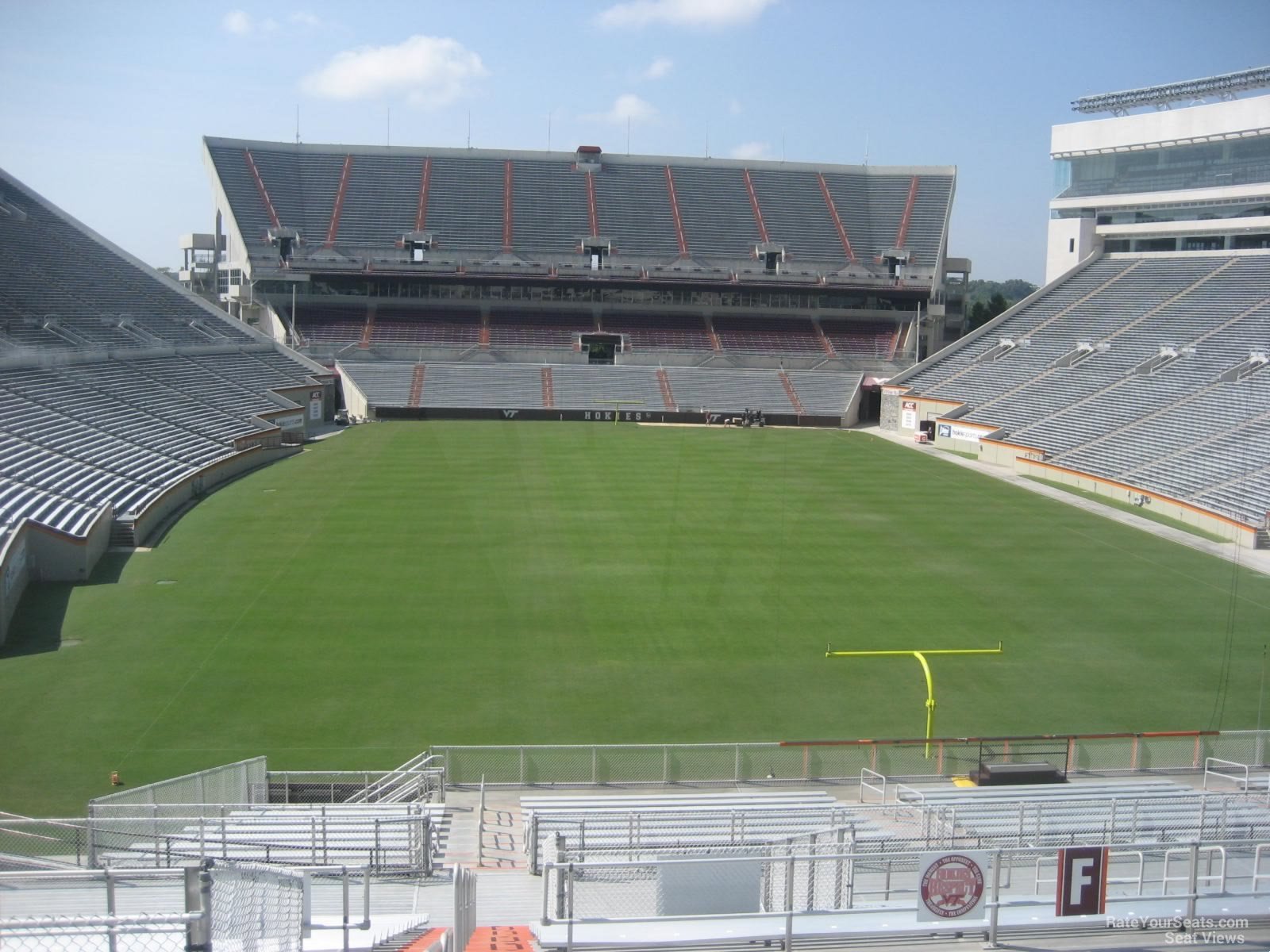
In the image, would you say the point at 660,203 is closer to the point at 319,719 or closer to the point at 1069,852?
the point at 319,719

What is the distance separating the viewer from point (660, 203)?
76.3 m

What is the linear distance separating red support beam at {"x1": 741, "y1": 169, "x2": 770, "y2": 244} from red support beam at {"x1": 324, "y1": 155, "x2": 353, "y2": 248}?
25.5 metres

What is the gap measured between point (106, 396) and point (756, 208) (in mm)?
47138

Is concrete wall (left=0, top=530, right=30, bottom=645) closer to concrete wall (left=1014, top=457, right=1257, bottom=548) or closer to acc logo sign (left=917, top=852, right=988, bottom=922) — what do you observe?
acc logo sign (left=917, top=852, right=988, bottom=922)

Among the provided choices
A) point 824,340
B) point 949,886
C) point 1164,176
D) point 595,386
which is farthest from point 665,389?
point 949,886

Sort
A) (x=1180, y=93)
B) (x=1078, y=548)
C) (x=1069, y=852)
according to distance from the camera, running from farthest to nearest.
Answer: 1. (x=1180, y=93)
2. (x=1078, y=548)
3. (x=1069, y=852)

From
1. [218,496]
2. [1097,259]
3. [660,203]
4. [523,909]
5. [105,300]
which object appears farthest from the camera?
[660,203]

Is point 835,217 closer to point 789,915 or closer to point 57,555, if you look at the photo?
point 57,555

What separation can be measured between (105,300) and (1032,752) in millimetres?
45599

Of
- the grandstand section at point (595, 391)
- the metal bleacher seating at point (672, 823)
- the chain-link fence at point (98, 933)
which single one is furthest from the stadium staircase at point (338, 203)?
the chain-link fence at point (98, 933)

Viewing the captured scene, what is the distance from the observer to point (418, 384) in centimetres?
6234

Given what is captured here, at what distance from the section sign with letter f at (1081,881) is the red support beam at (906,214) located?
69024mm

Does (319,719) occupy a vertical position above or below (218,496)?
below

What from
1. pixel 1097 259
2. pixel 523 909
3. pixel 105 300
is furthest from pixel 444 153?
pixel 523 909
